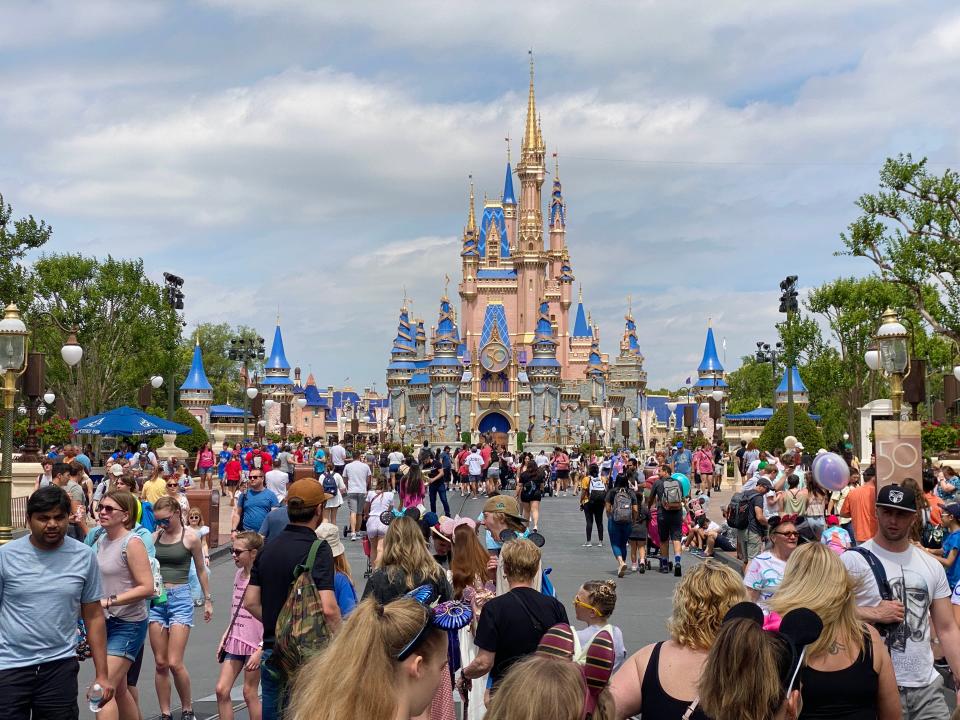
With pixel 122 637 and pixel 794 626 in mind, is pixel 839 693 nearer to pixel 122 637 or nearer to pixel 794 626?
pixel 794 626

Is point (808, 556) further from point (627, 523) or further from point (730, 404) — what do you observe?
point (730, 404)

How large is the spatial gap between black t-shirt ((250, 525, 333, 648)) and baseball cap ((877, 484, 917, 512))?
9.25ft

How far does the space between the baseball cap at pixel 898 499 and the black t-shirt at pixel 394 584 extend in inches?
91.3

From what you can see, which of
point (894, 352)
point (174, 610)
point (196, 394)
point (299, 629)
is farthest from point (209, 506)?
point (196, 394)

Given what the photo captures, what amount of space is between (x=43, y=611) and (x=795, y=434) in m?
35.3

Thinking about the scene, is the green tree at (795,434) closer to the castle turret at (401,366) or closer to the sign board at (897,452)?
the sign board at (897,452)

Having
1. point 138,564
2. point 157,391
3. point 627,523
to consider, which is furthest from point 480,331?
point 138,564

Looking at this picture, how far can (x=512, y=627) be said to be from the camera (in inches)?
229

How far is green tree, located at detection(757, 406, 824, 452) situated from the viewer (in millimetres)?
38625

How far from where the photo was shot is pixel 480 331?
106312 mm

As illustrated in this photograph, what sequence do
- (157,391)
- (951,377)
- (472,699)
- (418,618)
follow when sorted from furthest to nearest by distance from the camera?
1. (157,391)
2. (951,377)
3. (472,699)
4. (418,618)

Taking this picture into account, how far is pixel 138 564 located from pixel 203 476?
2580cm

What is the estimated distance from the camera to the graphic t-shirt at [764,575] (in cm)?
703

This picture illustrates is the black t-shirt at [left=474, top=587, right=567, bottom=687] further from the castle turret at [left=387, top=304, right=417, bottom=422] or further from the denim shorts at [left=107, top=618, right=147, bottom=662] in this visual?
the castle turret at [left=387, top=304, right=417, bottom=422]
